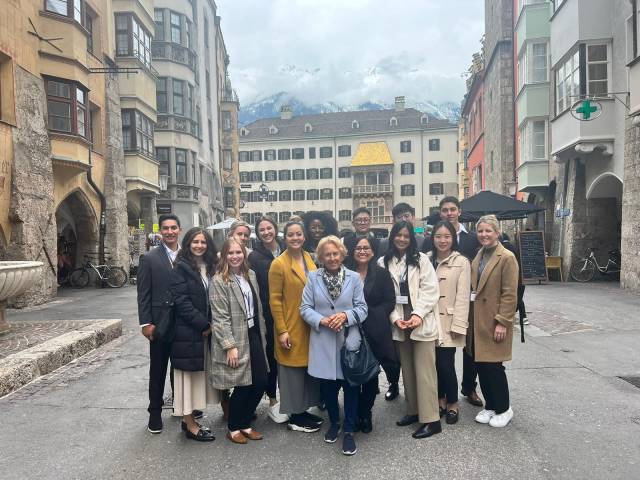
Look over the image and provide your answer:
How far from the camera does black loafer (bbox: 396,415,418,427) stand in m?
4.56

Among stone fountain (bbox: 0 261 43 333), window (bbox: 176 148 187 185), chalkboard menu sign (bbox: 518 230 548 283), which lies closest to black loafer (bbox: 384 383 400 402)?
stone fountain (bbox: 0 261 43 333)

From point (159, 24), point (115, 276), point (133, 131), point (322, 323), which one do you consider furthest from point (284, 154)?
point (322, 323)

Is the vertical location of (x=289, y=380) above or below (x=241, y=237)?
below

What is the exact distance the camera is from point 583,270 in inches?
647

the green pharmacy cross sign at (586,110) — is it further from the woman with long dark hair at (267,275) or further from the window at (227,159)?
the window at (227,159)

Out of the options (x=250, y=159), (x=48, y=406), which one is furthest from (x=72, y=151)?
(x=250, y=159)

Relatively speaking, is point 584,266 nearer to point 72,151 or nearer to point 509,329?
point 509,329

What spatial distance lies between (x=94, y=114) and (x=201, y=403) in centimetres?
1587

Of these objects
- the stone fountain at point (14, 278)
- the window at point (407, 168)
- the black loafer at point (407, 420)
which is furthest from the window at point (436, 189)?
the black loafer at point (407, 420)

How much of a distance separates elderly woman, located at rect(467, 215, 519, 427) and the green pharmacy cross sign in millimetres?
11245

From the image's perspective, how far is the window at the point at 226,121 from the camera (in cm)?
4112

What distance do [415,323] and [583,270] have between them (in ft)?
47.5

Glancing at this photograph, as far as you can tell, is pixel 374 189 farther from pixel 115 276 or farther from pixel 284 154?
pixel 115 276

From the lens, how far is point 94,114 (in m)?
17.4
